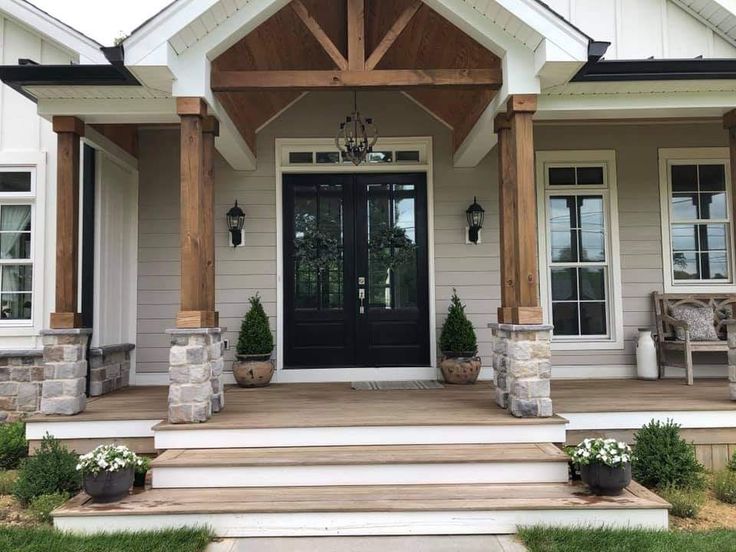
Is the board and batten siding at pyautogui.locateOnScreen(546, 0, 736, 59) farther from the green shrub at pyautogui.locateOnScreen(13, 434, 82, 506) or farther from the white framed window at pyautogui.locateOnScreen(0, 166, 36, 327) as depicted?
the green shrub at pyautogui.locateOnScreen(13, 434, 82, 506)

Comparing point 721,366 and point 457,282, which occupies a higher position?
point 457,282

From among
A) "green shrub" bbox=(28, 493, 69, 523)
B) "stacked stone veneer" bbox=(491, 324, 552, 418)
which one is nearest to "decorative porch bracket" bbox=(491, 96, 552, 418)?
"stacked stone veneer" bbox=(491, 324, 552, 418)

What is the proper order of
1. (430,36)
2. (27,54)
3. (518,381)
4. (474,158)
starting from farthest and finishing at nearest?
(474,158), (27,54), (430,36), (518,381)

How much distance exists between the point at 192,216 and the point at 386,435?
2.23 m

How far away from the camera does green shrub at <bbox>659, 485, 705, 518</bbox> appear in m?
3.64

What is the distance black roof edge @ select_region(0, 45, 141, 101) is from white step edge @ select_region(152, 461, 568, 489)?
117 inches

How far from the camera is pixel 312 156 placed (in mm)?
6512

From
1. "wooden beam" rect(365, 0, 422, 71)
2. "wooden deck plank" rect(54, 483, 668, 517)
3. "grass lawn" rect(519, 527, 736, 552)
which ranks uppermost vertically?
"wooden beam" rect(365, 0, 422, 71)

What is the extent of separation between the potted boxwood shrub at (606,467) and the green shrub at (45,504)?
3475mm

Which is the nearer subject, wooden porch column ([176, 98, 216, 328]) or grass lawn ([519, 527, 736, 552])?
grass lawn ([519, 527, 736, 552])

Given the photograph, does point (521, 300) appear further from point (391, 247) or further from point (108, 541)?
point (108, 541)

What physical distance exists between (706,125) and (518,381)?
4498mm

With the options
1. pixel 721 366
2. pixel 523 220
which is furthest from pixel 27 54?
pixel 721 366

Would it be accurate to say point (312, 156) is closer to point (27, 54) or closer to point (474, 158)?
point (474, 158)
